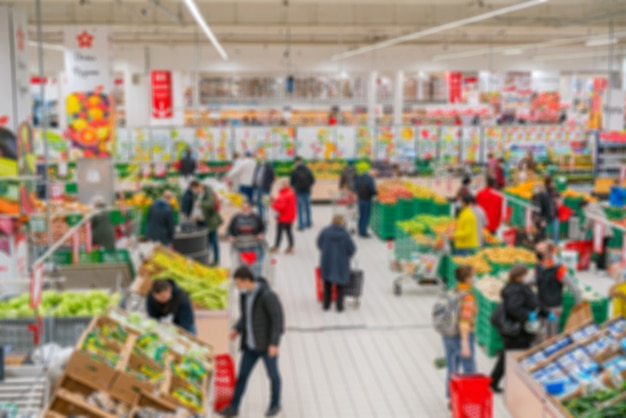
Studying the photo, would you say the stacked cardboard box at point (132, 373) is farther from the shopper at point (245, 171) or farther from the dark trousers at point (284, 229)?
the shopper at point (245, 171)

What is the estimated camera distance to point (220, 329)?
8320mm

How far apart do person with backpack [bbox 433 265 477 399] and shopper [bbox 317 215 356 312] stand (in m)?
3.21

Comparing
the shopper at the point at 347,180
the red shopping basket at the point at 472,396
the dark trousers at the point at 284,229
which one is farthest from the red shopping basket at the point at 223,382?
the shopper at the point at 347,180

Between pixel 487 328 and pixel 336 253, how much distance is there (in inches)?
92.1

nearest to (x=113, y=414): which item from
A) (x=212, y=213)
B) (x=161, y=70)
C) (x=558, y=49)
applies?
(x=212, y=213)

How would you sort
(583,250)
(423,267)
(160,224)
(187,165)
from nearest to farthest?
1. (423,267)
2. (160,224)
3. (583,250)
4. (187,165)

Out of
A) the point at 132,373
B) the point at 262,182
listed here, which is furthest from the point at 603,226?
the point at 132,373

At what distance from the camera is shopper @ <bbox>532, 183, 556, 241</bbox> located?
13445 mm

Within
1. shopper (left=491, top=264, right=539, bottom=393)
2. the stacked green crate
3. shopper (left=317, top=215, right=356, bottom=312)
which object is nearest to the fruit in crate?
the stacked green crate

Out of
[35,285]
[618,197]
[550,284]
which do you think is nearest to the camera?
[35,285]

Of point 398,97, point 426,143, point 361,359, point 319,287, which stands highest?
point 398,97

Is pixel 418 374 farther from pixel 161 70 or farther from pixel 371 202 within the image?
pixel 161 70

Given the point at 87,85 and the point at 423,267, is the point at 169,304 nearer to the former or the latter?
the point at 423,267

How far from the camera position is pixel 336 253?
1039cm
